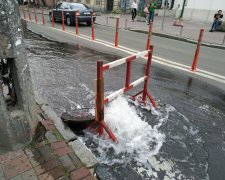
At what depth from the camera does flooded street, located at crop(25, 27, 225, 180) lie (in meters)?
3.51

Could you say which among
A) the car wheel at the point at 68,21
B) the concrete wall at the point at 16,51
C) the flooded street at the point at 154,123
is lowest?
the car wheel at the point at 68,21

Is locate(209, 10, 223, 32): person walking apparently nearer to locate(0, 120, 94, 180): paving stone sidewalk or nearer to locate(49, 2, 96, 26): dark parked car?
locate(49, 2, 96, 26): dark parked car

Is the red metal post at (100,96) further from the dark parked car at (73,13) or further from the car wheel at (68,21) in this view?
the car wheel at (68,21)

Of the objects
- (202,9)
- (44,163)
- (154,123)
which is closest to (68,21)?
(202,9)

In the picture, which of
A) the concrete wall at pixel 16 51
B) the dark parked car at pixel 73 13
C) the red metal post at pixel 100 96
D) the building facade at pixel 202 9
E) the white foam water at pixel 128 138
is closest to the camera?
→ the concrete wall at pixel 16 51

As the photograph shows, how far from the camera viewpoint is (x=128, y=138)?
4129 millimetres

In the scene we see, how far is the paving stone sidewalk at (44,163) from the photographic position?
2.90 meters

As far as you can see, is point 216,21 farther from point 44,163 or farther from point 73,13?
point 44,163

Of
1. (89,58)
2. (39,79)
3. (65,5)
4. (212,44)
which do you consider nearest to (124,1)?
(65,5)

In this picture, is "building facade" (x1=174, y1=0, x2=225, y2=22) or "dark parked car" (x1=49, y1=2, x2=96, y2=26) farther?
"building facade" (x1=174, y1=0, x2=225, y2=22)

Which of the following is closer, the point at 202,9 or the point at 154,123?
the point at 154,123

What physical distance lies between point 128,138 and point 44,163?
1.54 meters

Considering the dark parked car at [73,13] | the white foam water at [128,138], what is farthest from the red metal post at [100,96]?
the dark parked car at [73,13]

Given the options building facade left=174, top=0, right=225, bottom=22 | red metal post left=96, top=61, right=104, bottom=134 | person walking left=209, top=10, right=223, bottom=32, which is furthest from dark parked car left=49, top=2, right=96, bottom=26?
red metal post left=96, top=61, right=104, bottom=134
